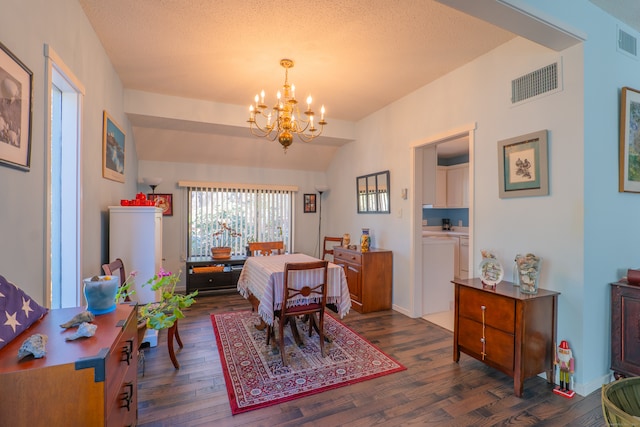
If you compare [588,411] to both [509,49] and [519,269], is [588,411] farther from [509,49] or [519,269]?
[509,49]

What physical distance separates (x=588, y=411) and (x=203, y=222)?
17.3ft

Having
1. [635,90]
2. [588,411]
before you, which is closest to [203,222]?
[588,411]

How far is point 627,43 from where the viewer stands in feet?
8.23

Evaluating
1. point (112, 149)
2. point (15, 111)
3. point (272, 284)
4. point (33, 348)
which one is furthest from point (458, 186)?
point (33, 348)

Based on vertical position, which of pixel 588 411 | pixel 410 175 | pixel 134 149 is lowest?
pixel 588 411

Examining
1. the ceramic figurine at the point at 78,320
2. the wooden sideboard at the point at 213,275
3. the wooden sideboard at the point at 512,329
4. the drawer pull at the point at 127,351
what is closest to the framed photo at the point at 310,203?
the wooden sideboard at the point at 213,275

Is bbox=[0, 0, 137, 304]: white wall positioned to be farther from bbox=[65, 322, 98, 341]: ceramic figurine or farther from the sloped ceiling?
bbox=[65, 322, 98, 341]: ceramic figurine

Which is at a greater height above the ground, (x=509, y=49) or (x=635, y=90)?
(x=509, y=49)

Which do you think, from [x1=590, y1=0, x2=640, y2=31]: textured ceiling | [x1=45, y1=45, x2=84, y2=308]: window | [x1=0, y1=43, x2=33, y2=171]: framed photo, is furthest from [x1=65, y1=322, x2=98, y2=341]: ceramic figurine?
[x1=590, y1=0, x2=640, y2=31]: textured ceiling

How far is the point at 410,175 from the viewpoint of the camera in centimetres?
386

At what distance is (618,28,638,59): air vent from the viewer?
2467 millimetres

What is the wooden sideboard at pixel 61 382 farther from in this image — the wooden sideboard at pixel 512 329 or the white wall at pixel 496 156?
the white wall at pixel 496 156

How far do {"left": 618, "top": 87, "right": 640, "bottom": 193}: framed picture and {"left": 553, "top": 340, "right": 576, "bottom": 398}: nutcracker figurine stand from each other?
4.39 feet

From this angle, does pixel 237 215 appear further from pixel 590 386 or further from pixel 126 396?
pixel 590 386
